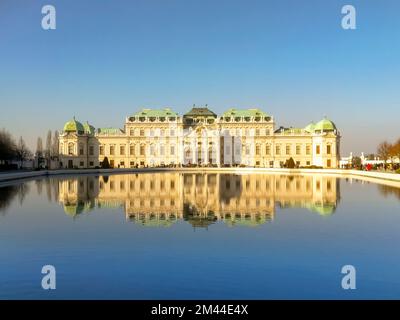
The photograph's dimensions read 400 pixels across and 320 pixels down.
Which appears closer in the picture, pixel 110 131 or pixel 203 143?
pixel 203 143

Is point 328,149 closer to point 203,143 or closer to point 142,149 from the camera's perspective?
point 203,143

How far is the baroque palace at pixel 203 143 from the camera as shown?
102 m

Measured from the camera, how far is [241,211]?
20703mm

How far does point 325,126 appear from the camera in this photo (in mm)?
102562

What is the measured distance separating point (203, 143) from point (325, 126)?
28.6 metres

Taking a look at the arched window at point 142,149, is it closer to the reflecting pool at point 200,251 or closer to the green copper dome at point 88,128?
the green copper dome at point 88,128

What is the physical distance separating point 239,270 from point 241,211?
9889mm

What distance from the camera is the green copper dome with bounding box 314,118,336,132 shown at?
102188 mm

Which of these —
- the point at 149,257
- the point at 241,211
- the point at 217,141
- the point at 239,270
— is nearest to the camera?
the point at 239,270

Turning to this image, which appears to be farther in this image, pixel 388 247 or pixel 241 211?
pixel 241 211

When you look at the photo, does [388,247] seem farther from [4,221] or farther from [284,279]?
[4,221]

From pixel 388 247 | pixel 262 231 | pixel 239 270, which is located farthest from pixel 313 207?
pixel 239 270

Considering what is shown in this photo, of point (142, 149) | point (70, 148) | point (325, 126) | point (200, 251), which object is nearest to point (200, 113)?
point (142, 149)

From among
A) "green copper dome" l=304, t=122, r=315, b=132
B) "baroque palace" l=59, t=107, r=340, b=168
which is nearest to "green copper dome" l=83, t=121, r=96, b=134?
"baroque palace" l=59, t=107, r=340, b=168
